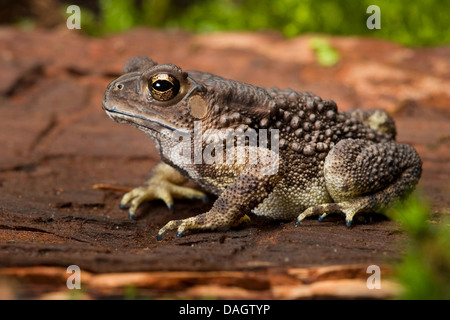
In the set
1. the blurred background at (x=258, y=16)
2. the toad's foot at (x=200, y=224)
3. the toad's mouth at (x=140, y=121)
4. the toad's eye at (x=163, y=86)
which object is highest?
the blurred background at (x=258, y=16)

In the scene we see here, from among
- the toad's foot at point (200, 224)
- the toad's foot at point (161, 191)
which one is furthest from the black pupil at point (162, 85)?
the toad's foot at point (161, 191)

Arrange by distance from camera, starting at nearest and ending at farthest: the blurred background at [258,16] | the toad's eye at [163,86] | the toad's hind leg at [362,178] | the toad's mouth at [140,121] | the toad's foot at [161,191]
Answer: the toad's eye at [163,86] < the toad's mouth at [140,121] < the toad's hind leg at [362,178] < the toad's foot at [161,191] < the blurred background at [258,16]

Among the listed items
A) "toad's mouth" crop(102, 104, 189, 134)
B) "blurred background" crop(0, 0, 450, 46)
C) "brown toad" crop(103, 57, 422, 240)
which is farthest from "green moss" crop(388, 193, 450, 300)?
"blurred background" crop(0, 0, 450, 46)

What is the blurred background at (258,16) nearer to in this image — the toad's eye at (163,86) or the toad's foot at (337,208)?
the toad's foot at (337,208)

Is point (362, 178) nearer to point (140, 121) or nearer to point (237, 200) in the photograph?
point (237, 200)

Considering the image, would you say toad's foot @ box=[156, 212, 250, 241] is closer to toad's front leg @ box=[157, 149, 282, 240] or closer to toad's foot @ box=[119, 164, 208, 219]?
toad's front leg @ box=[157, 149, 282, 240]

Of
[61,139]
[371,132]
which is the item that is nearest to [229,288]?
[371,132]

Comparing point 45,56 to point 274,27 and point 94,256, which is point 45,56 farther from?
point 94,256

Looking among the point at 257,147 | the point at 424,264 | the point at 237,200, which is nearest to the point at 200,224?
the point at 237,200
